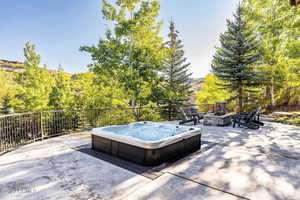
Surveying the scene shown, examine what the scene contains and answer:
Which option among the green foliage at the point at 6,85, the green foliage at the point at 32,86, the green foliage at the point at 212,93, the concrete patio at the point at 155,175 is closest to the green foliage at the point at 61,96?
the green foliage at the point at 32,86

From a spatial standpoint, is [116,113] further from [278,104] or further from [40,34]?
[278,104]

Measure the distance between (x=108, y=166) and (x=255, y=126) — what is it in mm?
5796

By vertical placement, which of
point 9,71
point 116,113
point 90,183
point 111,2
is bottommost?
point 90,183

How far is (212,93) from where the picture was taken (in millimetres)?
13523

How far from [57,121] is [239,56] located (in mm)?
10536

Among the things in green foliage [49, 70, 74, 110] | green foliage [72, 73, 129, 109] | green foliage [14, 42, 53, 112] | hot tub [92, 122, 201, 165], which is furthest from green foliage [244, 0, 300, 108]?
green foliage [14, 42, 53, 112]

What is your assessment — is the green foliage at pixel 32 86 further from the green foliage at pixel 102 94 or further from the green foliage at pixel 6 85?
the green foliage at pixel 6 85

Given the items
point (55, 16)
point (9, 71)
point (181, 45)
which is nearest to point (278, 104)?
point (181, 45)

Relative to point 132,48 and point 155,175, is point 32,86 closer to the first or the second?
point 132,48

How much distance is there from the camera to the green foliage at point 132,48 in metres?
8.84

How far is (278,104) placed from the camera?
12203 mm

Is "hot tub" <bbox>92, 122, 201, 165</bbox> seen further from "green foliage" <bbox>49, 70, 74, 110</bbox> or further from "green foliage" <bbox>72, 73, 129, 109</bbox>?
"green foliage" <bbox>49, 70, 74, 110</bbox>

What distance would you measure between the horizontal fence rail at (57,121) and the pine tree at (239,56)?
3407 millimetres

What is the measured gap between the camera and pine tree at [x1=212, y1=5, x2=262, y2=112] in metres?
10.1
